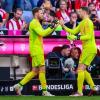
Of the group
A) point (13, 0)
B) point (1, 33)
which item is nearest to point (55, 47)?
point (1, 33)

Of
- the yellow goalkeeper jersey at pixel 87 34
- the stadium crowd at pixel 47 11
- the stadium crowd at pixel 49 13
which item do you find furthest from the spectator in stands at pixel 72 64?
the stadium crowd at pixel 47 11

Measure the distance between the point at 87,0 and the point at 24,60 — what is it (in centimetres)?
367

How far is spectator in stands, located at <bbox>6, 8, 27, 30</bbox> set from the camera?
16.3 metres

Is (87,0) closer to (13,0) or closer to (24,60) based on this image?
(13,0)

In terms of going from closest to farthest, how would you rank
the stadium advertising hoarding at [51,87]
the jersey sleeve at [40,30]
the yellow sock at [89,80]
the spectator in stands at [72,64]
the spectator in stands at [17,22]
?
the jersey sleeve at [40,30], the yellow sock at [89,80], the stadium advertising hoarding at [51,87], the spectator in stands at [72,64], the spectator in stands at [17,22]

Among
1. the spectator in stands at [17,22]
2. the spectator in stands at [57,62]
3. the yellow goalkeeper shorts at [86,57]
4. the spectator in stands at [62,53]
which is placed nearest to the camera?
the yellow goalkeeper shorts at [86,57]

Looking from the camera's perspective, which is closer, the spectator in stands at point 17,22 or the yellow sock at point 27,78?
the yellow sock at point 27,78

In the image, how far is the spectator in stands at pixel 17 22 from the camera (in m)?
16.3

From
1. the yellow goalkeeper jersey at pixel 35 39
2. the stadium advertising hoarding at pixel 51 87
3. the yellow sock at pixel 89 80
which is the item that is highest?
the yellow goalkeeper jersey at pixel 35 39

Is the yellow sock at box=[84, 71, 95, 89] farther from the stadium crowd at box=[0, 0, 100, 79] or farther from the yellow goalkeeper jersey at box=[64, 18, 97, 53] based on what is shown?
the stadium crowd at box=[0, 0, 100, 79]

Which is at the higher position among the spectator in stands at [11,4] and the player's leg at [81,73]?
the spectator in stands at [11,4]

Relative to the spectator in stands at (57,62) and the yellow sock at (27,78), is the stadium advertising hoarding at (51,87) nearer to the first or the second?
the spectator in stands at (57,62)

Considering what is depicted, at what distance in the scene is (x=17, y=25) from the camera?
646 inches

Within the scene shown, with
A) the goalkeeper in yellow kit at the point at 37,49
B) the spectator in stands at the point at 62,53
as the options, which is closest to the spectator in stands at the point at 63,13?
the spectator in stands at the point at 62,53
